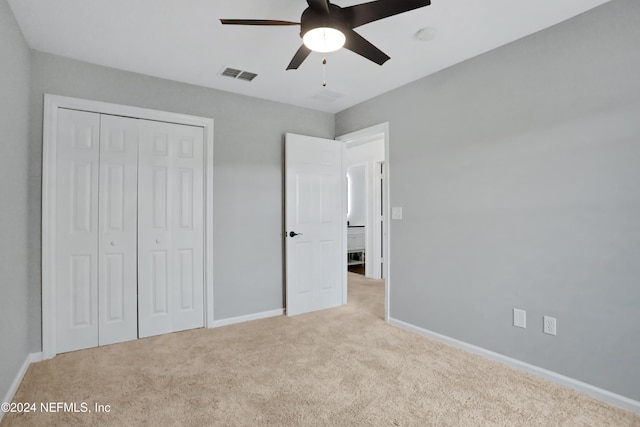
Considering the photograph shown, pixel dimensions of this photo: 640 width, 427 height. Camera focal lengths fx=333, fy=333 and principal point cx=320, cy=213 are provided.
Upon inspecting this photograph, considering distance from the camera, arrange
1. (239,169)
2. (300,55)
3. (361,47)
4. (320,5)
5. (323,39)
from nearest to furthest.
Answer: (320,5), (323,39), (361,47), (300,55), (239,169)

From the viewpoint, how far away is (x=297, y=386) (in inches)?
89.8

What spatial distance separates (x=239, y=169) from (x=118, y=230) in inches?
51.6

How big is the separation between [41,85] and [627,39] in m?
4.23

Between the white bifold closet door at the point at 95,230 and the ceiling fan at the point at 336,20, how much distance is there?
1896 mm

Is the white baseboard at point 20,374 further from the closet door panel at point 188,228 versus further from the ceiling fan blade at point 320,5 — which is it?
the ceiling fan blade at point 320,5

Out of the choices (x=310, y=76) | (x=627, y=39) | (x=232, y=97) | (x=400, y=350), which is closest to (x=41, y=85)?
(x=232, y=97)

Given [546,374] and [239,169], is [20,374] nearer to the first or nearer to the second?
[239,169]

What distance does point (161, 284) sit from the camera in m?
3.27

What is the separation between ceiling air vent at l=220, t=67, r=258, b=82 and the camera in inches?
123

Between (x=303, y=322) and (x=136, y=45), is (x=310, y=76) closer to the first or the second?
(x=136, y=45)

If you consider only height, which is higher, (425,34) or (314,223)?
(425,34)

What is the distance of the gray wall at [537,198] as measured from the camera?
2.07 metres

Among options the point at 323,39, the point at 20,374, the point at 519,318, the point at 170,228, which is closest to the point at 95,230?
the point at 170,228

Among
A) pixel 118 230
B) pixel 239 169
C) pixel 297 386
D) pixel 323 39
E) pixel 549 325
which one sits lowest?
pixel 297 386
